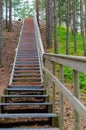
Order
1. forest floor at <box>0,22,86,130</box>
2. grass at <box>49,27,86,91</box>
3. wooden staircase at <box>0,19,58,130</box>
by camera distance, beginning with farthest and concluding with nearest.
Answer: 1. grass at <box>49,27,86,91</box>
2. forest floor at <box>0,22,86,130</box>
3. wooden staircase at <box>0,19,58,130</box>

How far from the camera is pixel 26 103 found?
676cm

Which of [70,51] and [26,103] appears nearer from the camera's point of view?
[26,103]

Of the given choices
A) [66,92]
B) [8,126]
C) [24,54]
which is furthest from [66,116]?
[24,54]

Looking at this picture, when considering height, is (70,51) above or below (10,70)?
above

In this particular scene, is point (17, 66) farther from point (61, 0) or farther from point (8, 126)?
point (61, 0)

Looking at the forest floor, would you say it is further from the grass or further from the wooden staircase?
the grass

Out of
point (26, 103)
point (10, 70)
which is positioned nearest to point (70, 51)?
point (10, 70)

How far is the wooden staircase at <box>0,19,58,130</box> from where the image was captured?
5.77 meters

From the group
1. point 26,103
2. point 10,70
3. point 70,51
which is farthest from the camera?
point 70,51

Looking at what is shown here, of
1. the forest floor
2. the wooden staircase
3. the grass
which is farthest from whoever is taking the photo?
the grass

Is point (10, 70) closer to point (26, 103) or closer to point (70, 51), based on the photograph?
point (26, 103)

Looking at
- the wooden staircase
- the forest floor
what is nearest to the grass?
the forest floor

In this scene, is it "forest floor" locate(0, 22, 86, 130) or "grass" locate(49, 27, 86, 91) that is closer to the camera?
"forest floor" locate(0, 22, 86, 130)

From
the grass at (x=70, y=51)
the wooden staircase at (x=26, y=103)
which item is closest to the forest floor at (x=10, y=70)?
the wooden staircase at (x=26, y=103)
